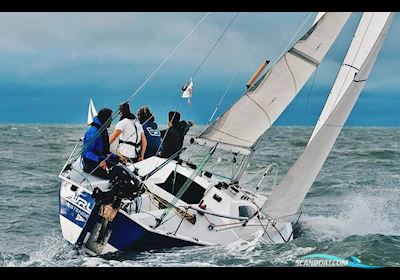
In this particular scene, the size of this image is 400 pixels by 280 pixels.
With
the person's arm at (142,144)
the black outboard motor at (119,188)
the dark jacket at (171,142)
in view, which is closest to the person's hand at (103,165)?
the black outboard motor at (119,188)

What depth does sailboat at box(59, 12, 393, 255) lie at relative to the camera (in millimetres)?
6207

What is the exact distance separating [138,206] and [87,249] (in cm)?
82

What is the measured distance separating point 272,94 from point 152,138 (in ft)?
6.17

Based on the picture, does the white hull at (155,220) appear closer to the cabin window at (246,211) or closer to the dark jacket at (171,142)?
the cabin window at (246,211)

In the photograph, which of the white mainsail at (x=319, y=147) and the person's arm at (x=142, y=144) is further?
the person's arm at (x=142, y=144)

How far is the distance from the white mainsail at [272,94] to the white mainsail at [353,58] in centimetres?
76

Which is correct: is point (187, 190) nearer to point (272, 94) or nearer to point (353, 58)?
point (272, 94)

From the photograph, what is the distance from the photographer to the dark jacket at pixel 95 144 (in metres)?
6.75

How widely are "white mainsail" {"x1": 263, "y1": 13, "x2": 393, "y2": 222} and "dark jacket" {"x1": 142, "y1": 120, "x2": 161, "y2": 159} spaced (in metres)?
2.03

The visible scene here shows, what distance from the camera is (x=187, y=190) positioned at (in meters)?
7.30

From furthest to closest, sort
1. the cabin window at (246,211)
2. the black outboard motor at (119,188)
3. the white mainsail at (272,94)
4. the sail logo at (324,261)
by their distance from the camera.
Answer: the cabin window at (246,211)
the white mainsail at (272,94)
the black outboard motor at (119,188)
the sail logo at (324,261)

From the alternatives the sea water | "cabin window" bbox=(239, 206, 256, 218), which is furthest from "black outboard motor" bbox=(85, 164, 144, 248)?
"cabin window" bbox=(239, 206, 256, 218)
